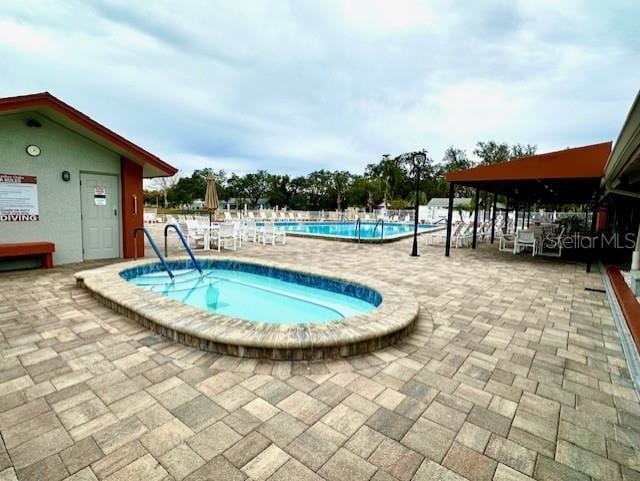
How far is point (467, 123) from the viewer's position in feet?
A: 82.5

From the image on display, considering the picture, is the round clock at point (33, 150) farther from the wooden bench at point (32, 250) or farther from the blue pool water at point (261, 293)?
the blue pool water at point (261, 293)

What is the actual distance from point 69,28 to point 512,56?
11172 mm

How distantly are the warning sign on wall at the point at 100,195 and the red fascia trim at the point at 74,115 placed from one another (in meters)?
1.00

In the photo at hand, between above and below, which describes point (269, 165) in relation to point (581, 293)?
above

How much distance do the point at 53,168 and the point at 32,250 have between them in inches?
65.2

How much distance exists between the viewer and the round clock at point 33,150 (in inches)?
240

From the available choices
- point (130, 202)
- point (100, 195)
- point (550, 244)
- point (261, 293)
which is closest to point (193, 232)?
point (130, 202)

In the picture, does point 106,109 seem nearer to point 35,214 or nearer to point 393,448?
point 35,214

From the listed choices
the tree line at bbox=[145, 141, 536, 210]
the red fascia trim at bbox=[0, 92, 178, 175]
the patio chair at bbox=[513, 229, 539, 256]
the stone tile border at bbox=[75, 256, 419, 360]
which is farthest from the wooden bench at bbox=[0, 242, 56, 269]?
the tree line at bbox=[145, 141, 536, 210]

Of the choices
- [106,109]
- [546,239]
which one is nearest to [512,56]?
[546,239]

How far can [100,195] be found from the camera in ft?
23.5

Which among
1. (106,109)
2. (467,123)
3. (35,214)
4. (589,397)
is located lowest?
(589,397)

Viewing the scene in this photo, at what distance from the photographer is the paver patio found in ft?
5.30

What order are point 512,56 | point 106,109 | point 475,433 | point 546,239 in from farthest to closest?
point 106,109 → point 546,239 → point 512,56 → point 475,433
